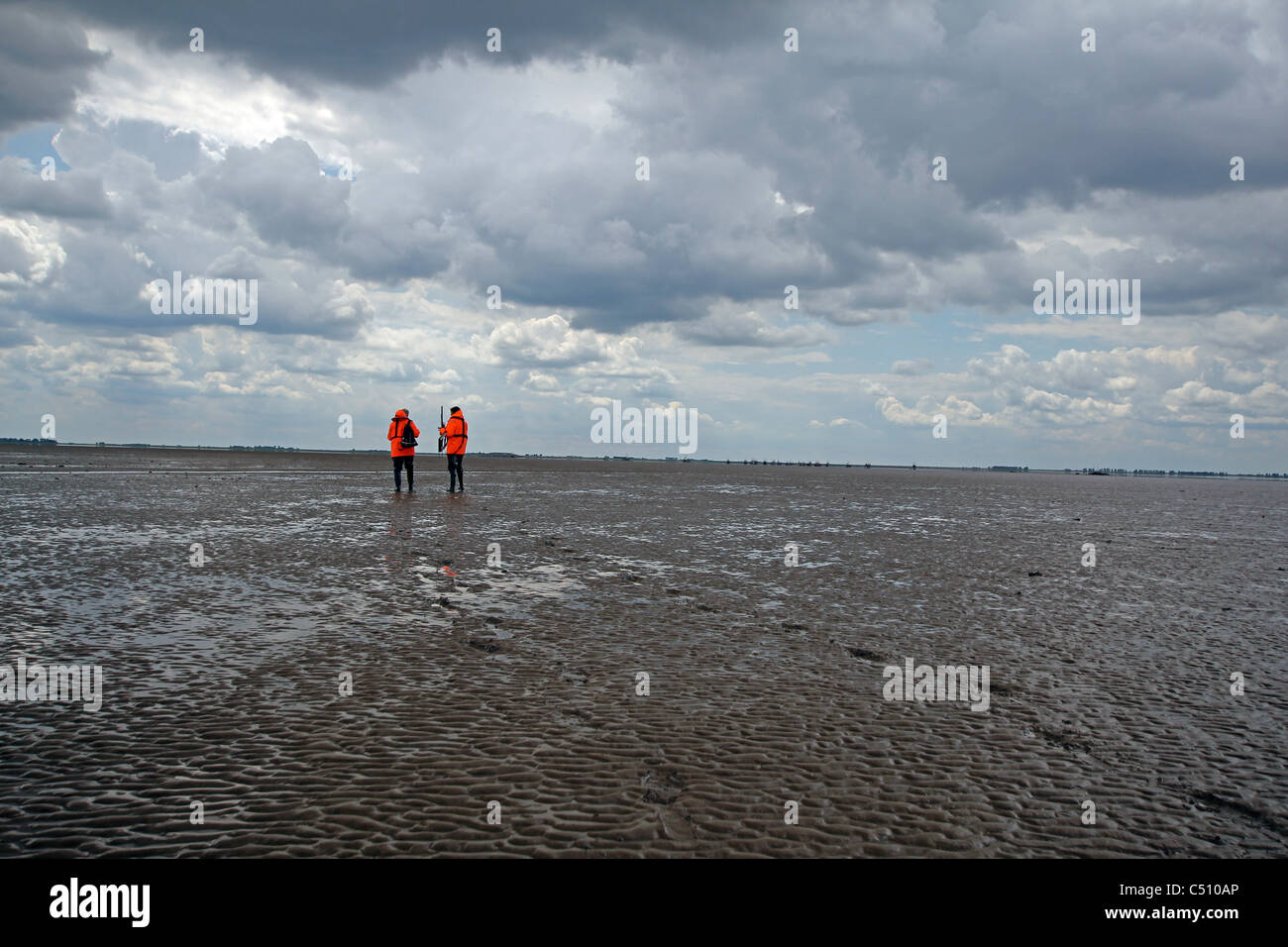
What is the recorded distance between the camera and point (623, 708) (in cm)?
653

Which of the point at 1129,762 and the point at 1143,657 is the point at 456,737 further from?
the point at 1143,657

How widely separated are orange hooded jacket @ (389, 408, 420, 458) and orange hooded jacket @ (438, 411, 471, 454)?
4.06 ft

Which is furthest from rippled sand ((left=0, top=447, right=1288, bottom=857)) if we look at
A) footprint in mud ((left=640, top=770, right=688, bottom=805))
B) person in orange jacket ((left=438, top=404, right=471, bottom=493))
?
person in orange jacket ((left=438, top=404, right=471, bottom=493))

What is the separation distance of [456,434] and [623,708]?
22540 mm

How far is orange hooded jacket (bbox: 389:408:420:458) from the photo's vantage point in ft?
90.1

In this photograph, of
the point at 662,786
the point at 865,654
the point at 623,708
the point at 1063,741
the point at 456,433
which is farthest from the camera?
the point at 456,433

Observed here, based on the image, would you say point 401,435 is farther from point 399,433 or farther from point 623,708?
point 623,708

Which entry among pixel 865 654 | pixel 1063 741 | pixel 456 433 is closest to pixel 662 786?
pixel 1063 741

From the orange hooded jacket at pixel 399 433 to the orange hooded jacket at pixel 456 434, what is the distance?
1.24m

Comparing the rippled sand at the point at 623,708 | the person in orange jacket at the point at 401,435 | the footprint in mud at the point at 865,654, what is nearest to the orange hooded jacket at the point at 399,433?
the person in orange jacket at the point at 401,435

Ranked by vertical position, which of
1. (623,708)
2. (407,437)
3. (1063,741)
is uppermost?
(407,437)

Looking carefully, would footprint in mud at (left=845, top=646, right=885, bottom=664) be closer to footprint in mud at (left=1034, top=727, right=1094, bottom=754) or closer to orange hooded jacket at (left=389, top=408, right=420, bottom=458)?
footprint in mud at (left=1034, top=727, right=1094, bottom=754)
